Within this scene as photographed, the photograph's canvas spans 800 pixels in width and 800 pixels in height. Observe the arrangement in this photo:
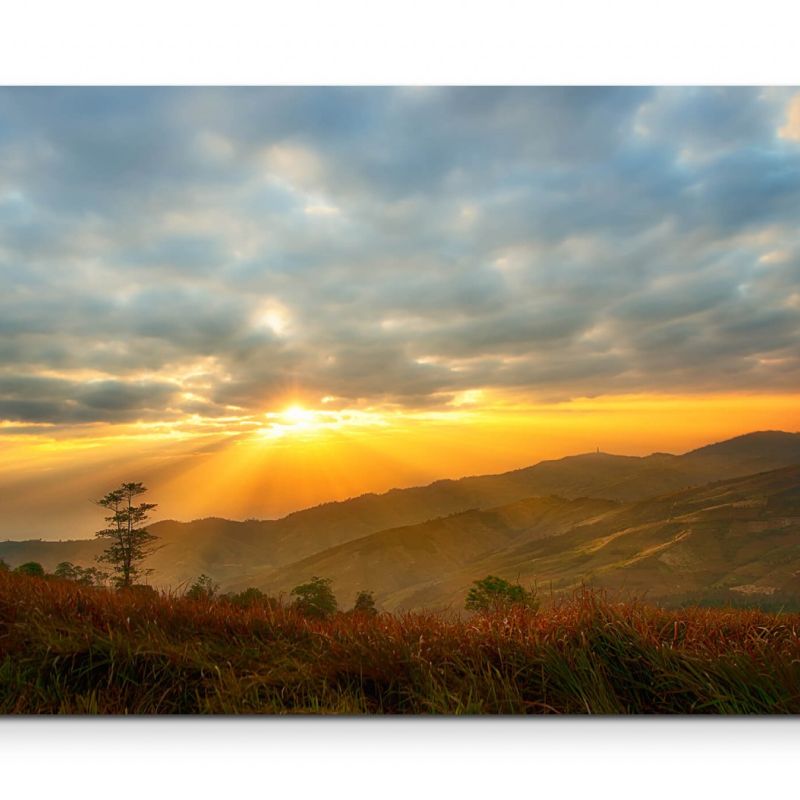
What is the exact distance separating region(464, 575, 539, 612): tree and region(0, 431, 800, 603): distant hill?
5.38 feet

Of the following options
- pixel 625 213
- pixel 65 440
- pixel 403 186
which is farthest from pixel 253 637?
pixel 625 213

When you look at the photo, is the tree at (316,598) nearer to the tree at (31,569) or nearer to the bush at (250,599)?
the bush at (250,599)

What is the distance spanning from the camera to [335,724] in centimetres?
457

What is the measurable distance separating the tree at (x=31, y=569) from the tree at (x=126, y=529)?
584mm

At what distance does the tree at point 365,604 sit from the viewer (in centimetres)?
530

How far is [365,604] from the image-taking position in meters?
6.00

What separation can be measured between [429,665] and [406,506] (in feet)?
12.3

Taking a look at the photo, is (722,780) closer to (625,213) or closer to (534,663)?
(534,663)

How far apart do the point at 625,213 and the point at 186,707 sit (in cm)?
592

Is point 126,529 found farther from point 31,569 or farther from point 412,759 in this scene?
point 412,759

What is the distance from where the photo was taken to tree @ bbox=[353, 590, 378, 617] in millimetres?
5297
